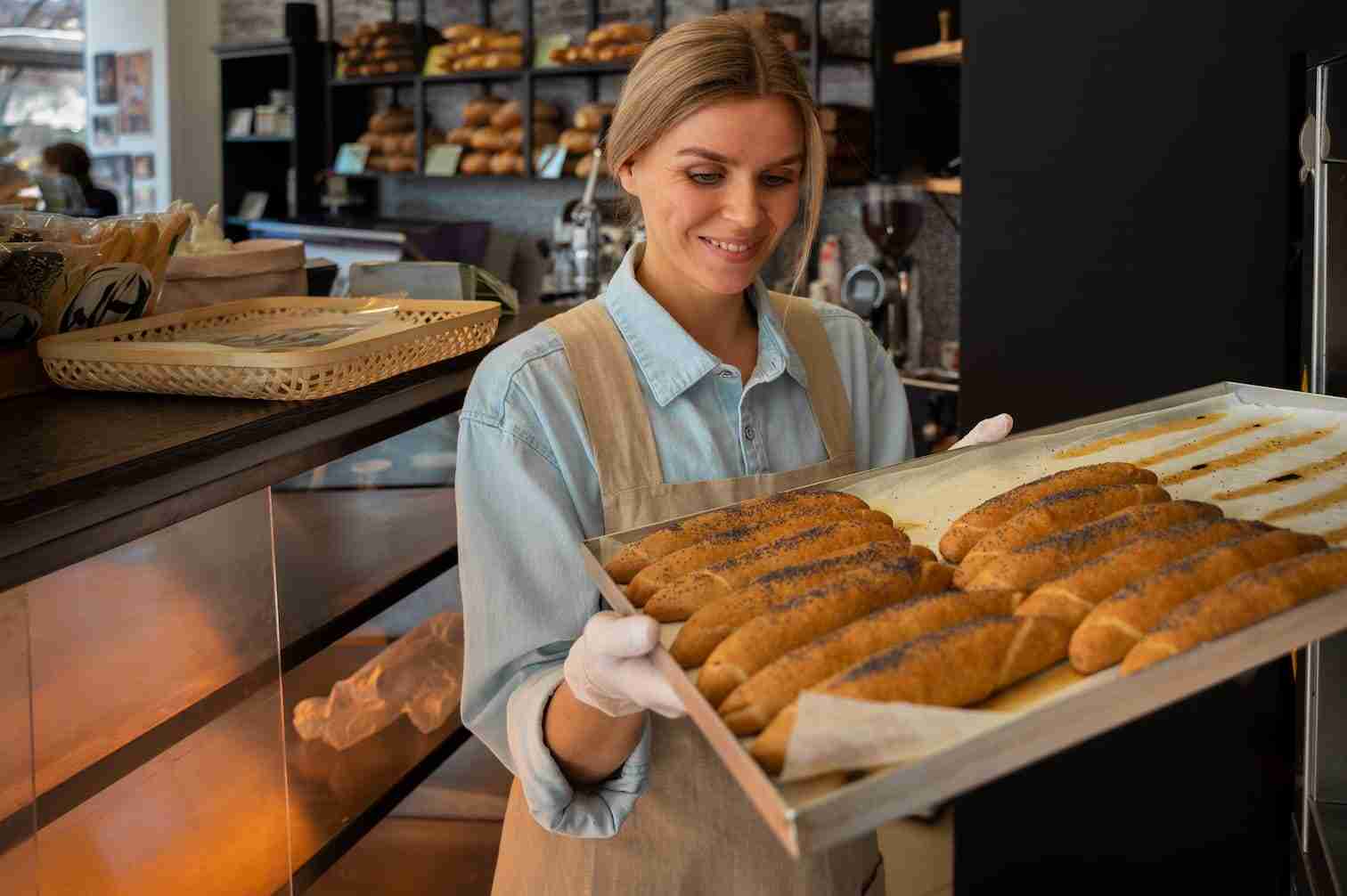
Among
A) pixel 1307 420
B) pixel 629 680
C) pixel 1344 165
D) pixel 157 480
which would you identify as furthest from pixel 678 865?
pixel 1344 165

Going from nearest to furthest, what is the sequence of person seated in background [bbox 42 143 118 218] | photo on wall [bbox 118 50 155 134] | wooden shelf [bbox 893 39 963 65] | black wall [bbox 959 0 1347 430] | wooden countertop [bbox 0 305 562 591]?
1. wooden countertop [bbox 0 305 562 591]
2. black wall [bbox 959 0 1347 430]
3. wooden shelf [bbox 893 39 963 65]
4. person seated in background [bbox 42 143 118 218]
5. photo on wall [bbox 118 50 155 134]

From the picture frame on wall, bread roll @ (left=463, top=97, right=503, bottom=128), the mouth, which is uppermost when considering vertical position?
the picture frame on wall

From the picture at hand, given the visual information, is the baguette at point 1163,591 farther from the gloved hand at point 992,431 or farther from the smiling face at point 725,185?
the smiling face at point 725,185

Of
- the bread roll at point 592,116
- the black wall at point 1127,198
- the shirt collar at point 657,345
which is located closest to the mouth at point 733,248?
the shirt collar at point 657,345

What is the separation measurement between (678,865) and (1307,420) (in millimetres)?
860

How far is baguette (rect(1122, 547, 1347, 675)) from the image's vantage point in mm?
848

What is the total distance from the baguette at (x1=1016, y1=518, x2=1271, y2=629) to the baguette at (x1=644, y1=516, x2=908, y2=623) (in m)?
0.16

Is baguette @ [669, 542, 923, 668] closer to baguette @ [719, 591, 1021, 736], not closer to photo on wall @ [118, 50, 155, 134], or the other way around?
baguette @ [719, 591, 1021, 736]

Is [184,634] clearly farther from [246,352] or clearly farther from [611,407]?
[611,407]

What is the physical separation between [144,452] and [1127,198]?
4.71ft

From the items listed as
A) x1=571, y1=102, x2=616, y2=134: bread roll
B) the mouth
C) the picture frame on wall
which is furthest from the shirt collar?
the picture frame on wall

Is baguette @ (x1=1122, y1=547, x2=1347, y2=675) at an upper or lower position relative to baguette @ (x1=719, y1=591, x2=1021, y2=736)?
upper

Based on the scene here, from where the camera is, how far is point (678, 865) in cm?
144

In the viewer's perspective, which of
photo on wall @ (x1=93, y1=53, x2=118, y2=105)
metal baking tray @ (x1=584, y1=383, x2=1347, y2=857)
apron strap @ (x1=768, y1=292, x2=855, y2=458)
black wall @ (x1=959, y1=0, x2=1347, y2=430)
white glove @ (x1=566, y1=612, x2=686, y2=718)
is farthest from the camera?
photo on wall @ (x1=93, y1=53, x2=118, y2=105)
